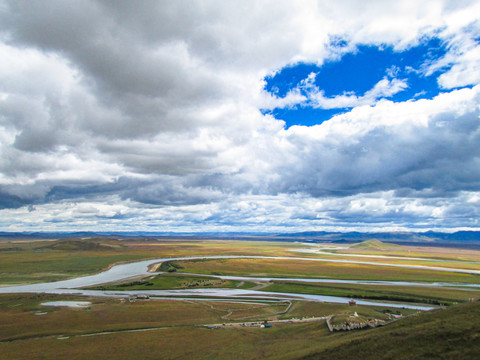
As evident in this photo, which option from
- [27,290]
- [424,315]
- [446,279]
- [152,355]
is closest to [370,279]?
[446,279]

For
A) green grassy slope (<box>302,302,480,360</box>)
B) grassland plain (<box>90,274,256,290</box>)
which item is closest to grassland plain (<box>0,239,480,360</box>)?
green grassy slope (<box>302,302,480,360</box>)

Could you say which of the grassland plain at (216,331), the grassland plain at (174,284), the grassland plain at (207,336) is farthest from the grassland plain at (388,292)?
the grassland plain at (207,336)

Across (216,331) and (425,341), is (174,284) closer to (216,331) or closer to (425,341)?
(216,331)

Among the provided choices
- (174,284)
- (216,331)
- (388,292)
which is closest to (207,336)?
(216,331)

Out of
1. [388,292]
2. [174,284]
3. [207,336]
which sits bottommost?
[174,284]

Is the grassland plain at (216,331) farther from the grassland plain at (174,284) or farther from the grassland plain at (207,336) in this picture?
the grassland plain at (174,284)

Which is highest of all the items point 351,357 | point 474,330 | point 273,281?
point 474,330

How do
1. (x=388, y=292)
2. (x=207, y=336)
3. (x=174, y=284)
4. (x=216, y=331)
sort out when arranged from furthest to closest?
(x=174, y=284) < (x=388, y=292) < (x=216, y=331) < (x=207, y=336)

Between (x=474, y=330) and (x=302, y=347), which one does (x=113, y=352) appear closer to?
(x=302, y=347)
